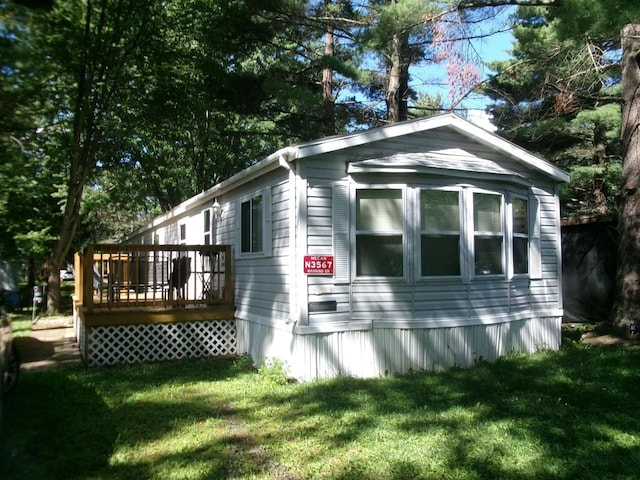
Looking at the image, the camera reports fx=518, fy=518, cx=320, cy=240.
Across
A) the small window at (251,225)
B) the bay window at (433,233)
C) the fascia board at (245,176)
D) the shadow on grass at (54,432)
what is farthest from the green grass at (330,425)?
the fascia board at (245,176)

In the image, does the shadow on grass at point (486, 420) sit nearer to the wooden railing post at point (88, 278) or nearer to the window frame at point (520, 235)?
the window frame at point (520, 235)

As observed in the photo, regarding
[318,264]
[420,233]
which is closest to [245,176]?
[318,264]

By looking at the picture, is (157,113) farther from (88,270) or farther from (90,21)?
(88,270)

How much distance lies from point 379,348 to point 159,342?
3.58m

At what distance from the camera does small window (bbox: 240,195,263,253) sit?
8.16m

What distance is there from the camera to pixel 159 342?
27.0ft

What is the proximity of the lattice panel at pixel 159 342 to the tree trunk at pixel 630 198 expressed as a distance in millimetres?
6616

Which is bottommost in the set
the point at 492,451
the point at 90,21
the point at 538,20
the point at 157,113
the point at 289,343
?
the point at 492,451

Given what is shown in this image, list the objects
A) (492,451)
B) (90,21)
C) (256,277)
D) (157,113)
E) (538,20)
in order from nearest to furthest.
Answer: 1. (492,451)
2. (256,277)
3. (90,21)
4. (157,113)
5. (538,20)

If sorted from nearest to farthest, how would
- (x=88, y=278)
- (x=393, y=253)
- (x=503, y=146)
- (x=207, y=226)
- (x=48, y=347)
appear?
(x=393, y=253)
(x=88, y=278)
(x=503, y=146)
(x=48, y=347)
(x=207, y=226)

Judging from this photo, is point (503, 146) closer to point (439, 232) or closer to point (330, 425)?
point (439, 232)

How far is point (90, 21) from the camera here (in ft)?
37.3

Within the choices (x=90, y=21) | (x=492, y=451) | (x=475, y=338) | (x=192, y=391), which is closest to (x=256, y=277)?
(x=192, y=391)

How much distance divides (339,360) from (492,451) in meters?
2.82
